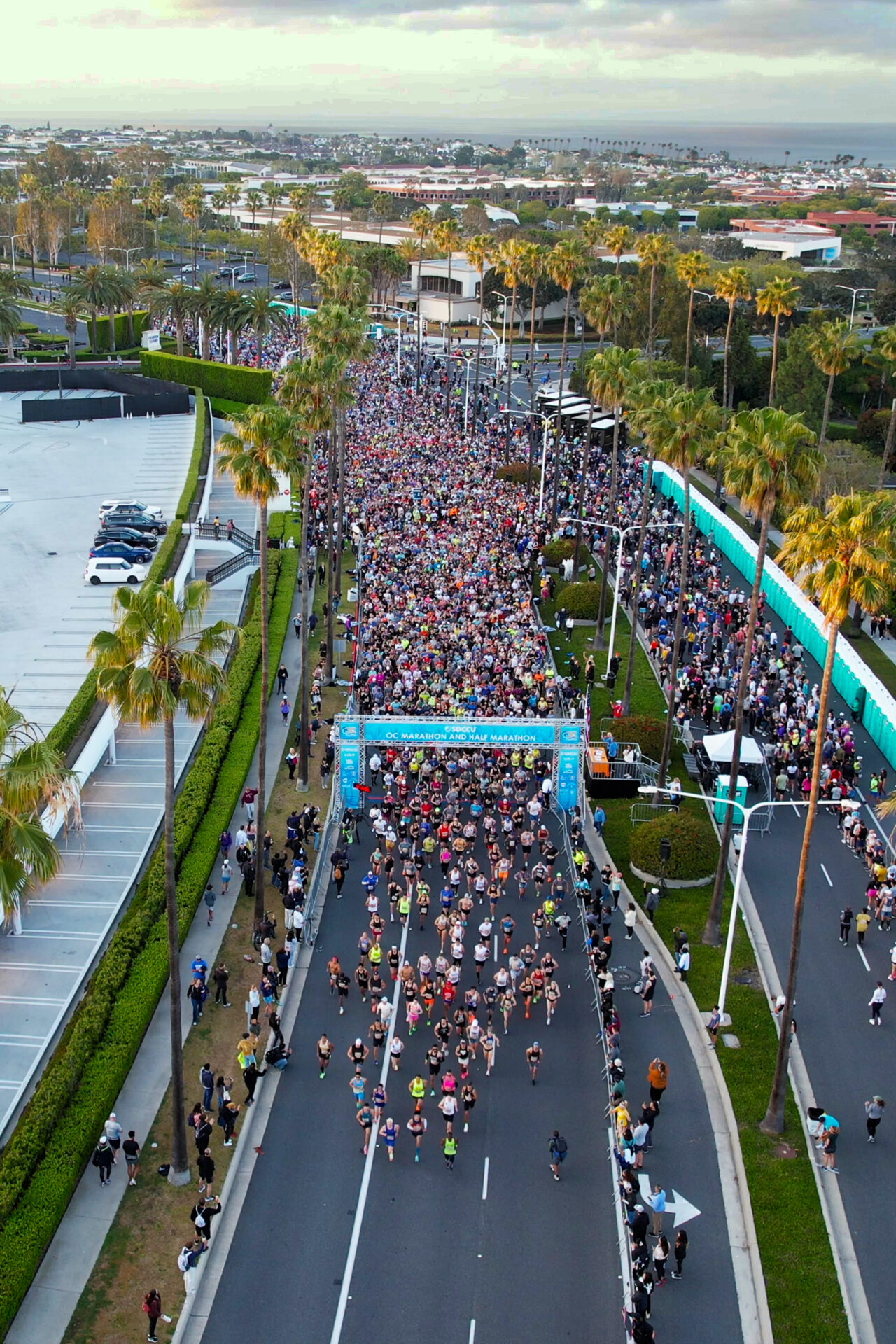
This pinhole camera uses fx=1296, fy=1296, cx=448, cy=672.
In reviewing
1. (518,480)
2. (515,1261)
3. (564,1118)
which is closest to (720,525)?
(518,480)

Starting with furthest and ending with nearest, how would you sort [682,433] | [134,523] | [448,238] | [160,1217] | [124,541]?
[448,238] < [134,523] < [124,541] < [682,433] < [160,1217]

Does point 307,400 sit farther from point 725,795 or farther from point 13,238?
point 13,238

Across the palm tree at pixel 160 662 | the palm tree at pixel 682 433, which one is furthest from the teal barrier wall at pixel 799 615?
the palm tree at pixel 160 662

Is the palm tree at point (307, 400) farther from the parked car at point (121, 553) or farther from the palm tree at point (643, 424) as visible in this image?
the parked car at point (121, 553)

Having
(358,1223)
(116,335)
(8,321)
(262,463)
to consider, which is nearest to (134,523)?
(262,463)

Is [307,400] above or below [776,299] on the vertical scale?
below

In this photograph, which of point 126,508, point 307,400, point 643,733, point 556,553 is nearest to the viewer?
point 643,733
